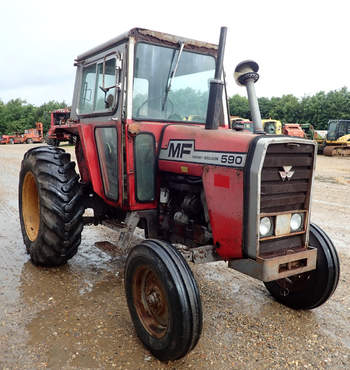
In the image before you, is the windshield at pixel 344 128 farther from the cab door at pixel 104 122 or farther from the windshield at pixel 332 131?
the cab door at pixel 104 122

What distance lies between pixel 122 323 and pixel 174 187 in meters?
1.28

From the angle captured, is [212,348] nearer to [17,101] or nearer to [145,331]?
[145,331]

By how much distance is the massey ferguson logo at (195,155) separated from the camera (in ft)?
8.78

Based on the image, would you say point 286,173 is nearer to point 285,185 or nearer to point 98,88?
point 285,185

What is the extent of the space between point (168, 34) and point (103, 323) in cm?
272

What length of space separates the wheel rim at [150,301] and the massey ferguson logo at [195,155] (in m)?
0.96

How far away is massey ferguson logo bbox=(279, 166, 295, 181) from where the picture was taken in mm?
2731

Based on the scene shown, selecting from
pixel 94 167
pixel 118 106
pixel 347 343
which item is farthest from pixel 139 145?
pixel 347 343

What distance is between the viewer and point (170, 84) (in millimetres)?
3615

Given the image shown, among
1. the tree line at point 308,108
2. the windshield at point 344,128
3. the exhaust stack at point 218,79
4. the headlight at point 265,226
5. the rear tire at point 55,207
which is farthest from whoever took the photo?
the tree line at point 308,108

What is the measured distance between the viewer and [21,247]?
496 cm

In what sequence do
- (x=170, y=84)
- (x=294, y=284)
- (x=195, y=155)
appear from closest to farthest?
1. (x=195, y=155)
2. (x=294, y=284)
3. (x=170, y=84)

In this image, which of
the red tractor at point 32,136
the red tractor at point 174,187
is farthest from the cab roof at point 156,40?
the red tractor at point 32,136

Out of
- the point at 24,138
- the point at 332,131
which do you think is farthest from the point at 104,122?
the point at 24,138
